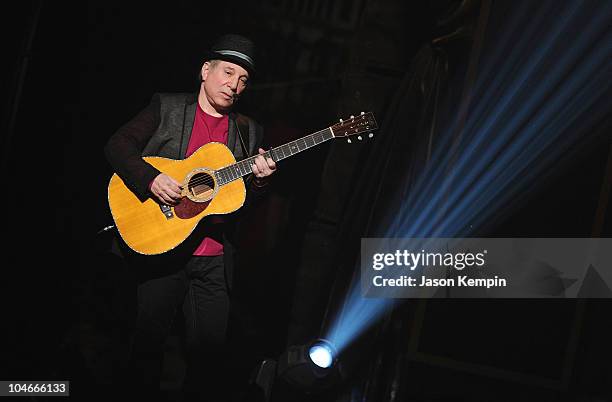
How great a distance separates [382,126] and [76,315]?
8.70 ft

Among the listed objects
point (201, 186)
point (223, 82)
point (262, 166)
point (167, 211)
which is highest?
point (223, 82)

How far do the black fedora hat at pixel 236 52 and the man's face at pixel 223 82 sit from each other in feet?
0.11

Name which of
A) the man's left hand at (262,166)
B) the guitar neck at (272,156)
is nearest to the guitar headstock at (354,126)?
the guitar neck at (272,156)

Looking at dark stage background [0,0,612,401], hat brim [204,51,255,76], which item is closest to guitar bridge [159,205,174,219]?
dark stage background [0,0,612,401]

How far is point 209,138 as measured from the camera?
2.74 metres

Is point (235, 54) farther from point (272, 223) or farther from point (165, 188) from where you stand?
point (272, 223)

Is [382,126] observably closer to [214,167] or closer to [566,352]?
[214,167]

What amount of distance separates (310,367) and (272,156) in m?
1.33

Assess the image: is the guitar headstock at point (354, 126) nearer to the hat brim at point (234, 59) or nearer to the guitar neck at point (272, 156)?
the guitar neck at point (272, 156)

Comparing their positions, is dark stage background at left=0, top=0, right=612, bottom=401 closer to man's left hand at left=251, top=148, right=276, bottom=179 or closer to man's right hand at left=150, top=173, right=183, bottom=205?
man's right hand at left=150, top=173, right=183, bottom=205

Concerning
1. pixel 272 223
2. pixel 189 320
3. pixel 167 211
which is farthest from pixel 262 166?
pixel 272 223

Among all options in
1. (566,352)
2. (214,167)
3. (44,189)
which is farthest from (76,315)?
(566,352)

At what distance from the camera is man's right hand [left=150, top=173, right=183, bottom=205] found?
250 cm

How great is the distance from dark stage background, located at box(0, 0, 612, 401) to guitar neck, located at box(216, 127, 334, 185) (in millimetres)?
771
